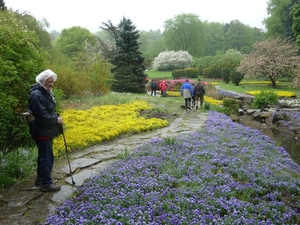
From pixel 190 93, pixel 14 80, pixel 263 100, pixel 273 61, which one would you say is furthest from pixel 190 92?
pixel 273 61

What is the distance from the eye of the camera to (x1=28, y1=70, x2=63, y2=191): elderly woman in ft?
13.4

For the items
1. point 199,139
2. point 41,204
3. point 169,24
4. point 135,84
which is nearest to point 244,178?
point 199,139

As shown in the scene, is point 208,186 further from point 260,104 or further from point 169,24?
point 169,24

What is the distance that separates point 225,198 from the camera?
4102mm

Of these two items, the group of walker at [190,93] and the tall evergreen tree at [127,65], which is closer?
the group of walker at [190,93]

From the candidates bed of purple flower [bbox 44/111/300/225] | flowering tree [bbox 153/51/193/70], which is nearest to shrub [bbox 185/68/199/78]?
flowering tree [bbox 153/51/193/70]

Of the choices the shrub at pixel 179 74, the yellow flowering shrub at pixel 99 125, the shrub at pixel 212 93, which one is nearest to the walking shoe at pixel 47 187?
the yellow flowering shrub at pixel 99 125

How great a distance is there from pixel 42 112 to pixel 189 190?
2513 mm

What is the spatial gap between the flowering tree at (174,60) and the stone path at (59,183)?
47956 mm

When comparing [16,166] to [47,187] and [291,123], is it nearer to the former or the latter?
[47,187]

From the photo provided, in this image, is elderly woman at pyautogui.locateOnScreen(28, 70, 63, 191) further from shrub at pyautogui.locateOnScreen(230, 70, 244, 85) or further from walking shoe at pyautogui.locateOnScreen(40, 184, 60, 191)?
shrub at pyautogui.locateOnScreen(230, 70, 244, 85)

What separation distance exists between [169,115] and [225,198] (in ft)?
25.5

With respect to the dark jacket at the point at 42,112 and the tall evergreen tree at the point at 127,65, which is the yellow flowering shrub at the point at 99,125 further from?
the tall evergreen tree at the point at 127,65

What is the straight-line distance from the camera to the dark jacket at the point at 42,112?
4051 mm
